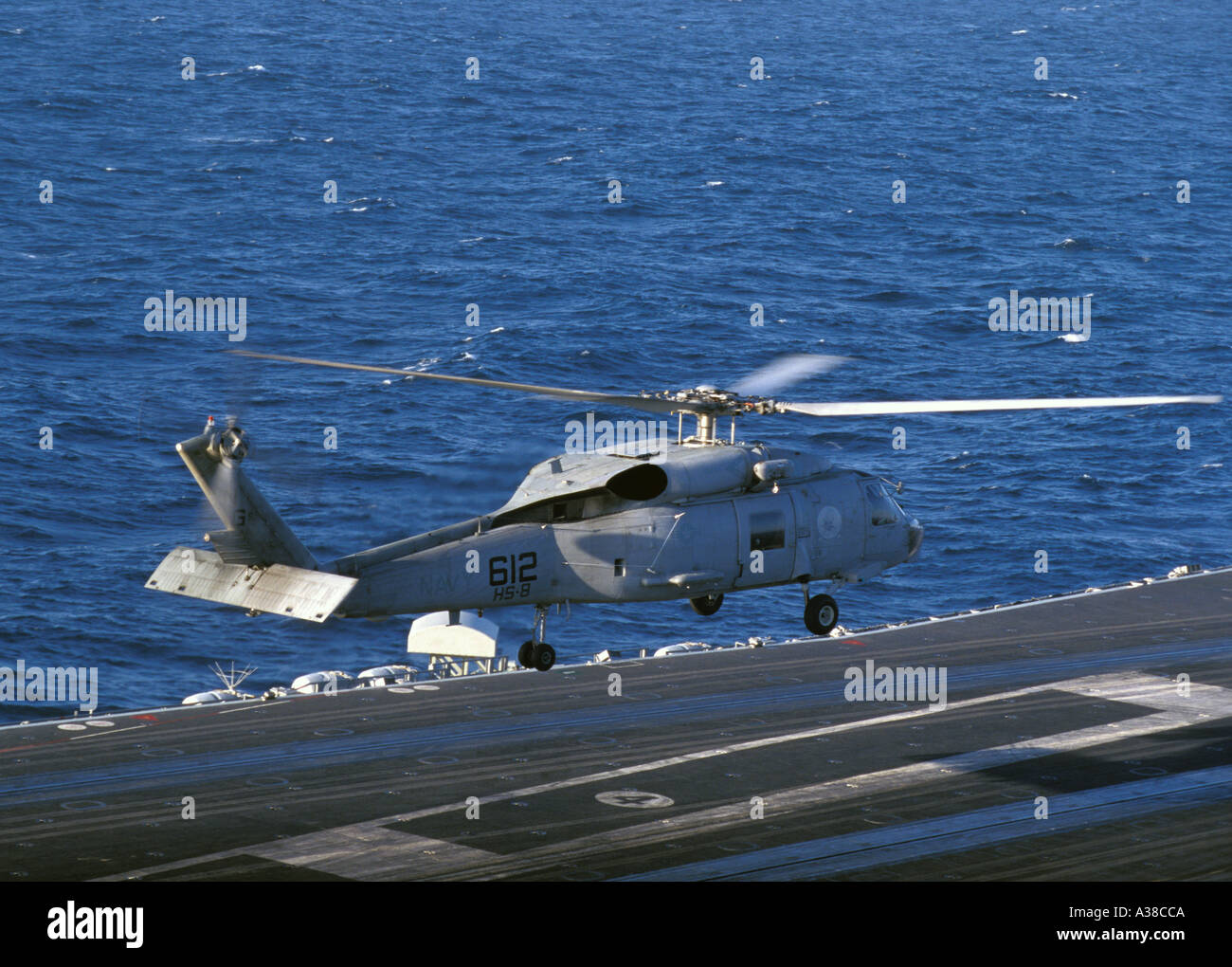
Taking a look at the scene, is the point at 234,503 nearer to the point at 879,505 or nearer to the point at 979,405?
the point at 979,405

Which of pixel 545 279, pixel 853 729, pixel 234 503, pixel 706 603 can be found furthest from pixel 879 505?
pixel 545 279

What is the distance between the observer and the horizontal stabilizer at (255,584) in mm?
24891

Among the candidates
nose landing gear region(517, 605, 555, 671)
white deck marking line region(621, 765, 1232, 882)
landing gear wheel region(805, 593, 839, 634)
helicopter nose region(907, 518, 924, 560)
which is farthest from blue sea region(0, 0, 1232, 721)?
white deck marking line region(621, 765, 1232, 882)

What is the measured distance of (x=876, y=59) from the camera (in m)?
160

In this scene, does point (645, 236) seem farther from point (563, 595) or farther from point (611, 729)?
point (563, 595)

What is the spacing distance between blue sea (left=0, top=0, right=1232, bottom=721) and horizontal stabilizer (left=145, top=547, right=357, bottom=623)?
0.81 metres

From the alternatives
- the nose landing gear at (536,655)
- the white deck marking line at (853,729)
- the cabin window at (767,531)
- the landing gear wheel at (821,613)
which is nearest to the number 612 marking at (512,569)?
the nose landing gear at (536,655)

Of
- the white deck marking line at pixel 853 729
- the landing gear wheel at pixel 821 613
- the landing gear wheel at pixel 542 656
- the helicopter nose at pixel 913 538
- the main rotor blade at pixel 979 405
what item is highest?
the main rotor blade at pixel 979 405

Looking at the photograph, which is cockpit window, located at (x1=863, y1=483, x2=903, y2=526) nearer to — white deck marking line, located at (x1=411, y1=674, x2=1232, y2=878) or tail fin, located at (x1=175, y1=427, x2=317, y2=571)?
white deck marking line, located at (x1=411, y1=674, x2=1232, y2=878)

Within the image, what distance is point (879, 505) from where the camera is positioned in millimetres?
32062

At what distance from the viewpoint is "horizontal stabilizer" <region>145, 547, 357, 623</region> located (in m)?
24.9

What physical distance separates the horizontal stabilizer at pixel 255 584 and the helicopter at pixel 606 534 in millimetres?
25

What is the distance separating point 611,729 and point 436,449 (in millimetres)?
31209

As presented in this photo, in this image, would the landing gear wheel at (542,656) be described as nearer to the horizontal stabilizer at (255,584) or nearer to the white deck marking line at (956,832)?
the horizontal stabilizer at (255,584)
